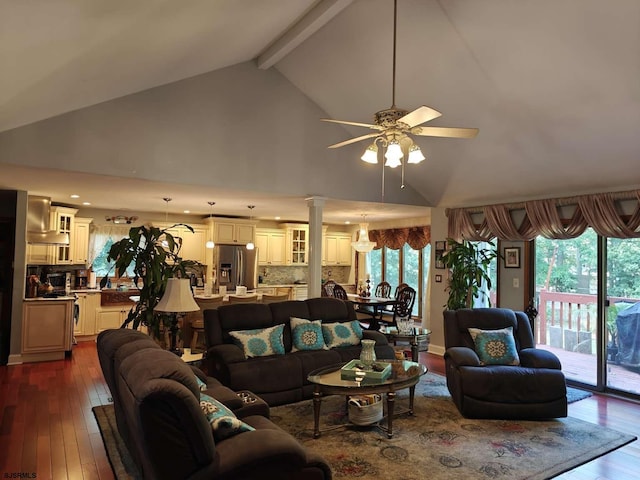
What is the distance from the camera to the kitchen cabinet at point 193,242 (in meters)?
8.63

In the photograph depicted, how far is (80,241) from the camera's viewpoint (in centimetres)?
757

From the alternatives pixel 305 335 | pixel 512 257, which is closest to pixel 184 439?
pixel 305 335

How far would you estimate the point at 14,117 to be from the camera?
12.1ft

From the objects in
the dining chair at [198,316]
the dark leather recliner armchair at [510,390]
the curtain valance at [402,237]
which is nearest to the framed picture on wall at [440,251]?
the curtain valance at [402,237]

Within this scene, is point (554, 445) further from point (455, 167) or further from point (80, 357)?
point (80, 357)

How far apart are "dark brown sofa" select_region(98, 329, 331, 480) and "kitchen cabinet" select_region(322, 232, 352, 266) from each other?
838 cm

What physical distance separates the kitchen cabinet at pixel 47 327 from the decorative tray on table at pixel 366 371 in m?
4.38

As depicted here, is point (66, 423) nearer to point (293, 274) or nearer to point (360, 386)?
point (360, 386)

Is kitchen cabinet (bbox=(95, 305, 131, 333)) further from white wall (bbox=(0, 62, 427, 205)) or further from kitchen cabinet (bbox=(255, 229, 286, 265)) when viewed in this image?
white wall (bbox=(0, 62, 427, 205))

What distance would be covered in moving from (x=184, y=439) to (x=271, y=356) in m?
2.50

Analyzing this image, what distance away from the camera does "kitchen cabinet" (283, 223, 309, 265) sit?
9.91m

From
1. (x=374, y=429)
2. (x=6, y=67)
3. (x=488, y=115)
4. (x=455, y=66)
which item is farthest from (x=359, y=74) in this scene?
(x=374, y=429)

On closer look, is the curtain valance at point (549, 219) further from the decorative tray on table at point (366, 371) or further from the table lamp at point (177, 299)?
the table lamp at point (177, 299)

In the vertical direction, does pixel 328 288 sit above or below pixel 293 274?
below
